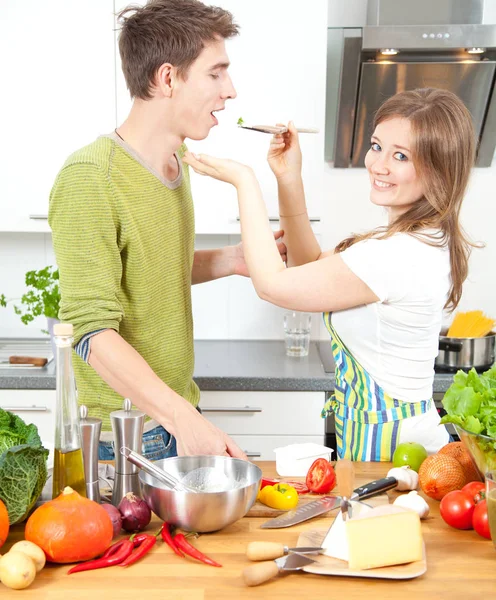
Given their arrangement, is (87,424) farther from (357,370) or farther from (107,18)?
(107,18)

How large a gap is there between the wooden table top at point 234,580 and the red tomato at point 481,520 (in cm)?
2

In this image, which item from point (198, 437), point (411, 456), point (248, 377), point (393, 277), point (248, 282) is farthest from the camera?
point (248, 282)

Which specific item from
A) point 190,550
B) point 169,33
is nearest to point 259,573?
point 190,550

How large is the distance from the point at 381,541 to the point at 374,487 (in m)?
0.26

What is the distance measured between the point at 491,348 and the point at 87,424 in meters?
1.89

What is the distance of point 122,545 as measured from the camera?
3.88ft

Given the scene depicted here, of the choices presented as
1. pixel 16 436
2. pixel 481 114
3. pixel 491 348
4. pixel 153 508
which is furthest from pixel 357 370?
pixel 481 114

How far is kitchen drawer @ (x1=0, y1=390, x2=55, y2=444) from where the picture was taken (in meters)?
2.66

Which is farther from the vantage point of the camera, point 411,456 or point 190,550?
point 411,456

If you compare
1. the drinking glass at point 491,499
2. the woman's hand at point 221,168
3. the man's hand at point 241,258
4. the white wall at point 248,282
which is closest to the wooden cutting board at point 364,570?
the drinking glass at point 491,499

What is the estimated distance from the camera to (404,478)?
1.42 m

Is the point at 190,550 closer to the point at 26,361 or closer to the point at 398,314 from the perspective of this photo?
the point at 398,314

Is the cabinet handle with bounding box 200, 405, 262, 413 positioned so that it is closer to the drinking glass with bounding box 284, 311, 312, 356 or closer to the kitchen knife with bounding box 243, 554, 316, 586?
the drinking glass with bounding box 284, 311, 312, 356

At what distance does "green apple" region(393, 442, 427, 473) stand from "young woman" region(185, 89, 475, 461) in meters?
0.17
